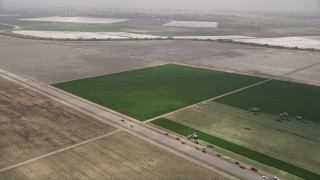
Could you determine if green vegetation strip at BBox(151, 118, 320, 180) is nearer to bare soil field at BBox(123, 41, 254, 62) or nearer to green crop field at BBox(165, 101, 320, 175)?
green crop field at BBox(165, 101, 320, 175)

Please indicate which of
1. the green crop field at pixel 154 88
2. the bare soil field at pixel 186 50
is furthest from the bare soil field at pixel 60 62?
the bare soil field at pixel 186 50

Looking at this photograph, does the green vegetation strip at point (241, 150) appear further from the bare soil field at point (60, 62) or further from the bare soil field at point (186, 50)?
the bare soil field at point (186, 50)

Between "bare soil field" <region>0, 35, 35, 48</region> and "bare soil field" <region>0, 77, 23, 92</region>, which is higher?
"bare soil field" <region>0, 77, 23, 92</region>

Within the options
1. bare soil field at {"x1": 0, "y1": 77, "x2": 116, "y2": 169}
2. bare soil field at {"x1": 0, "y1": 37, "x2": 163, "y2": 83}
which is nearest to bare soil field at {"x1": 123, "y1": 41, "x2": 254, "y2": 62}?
bare soil field at {"x1": 0, "y1": 37, "x2": 163, "y2": 83}

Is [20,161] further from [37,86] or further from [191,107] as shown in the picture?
[37,86]

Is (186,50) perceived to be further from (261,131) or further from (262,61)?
(261,131)
